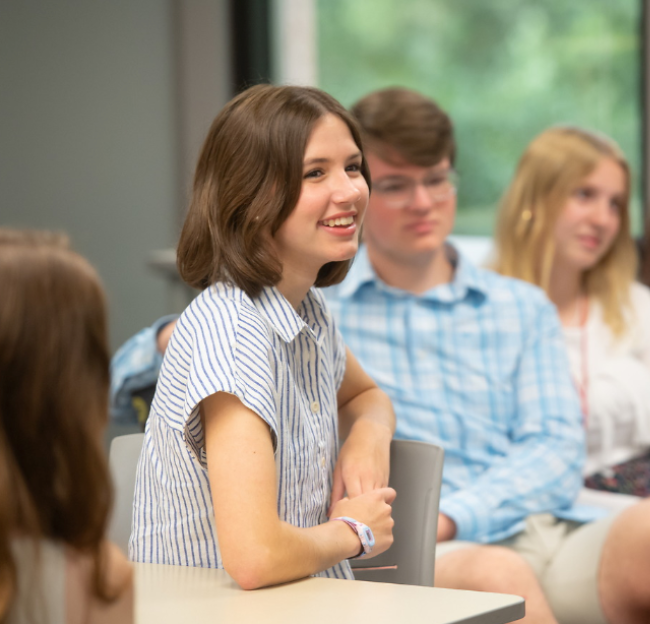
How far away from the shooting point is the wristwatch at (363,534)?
1.16 metres

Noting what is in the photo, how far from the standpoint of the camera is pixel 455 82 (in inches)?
159

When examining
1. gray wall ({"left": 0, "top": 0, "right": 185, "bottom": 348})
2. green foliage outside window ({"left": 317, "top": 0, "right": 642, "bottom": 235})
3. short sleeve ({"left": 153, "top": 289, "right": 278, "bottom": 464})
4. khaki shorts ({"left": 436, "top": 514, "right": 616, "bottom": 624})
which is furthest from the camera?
gray wall ({"left": 0, "top": 0, "right": 185, "bottom": 348})

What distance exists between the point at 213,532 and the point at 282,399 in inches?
7.7

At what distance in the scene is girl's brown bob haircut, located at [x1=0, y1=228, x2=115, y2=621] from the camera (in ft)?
2.41

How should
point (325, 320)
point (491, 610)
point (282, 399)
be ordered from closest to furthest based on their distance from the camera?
point (491, 610), point (282, 399), point (325, 320)

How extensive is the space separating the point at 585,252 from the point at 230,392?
5.08 feet

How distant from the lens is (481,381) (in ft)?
6.51

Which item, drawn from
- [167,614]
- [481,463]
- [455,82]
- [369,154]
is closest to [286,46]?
[455,82]

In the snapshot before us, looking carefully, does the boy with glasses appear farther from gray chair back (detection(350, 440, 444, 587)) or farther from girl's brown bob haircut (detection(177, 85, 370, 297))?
girl's brown bob haircut (detection(177, 85, 370, 297))

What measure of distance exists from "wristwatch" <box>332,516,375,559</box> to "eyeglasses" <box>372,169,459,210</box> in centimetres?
100

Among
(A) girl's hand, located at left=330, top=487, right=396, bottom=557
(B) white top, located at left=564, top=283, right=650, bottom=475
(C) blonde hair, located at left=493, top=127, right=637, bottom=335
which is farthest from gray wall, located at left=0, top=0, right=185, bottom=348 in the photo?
(A) girl's hand, located at left=330, top=487, right=396, bottom=557

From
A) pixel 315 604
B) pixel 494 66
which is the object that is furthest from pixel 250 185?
pixel 494 66

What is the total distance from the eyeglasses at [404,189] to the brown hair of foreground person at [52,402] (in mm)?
1333

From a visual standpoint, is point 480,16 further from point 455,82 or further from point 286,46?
point 286,46
